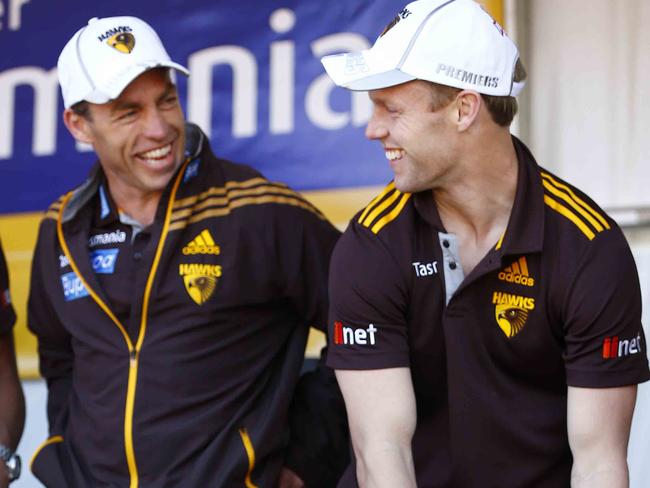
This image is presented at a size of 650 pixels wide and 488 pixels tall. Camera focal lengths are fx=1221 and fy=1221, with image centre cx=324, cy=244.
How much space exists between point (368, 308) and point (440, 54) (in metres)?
0.46

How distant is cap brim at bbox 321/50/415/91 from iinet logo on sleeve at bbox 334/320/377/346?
428 millimetres

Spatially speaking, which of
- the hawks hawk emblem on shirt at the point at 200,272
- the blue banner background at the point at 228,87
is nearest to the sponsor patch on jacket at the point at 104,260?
the hawks hawk emblem on shirt at the point at 200,272

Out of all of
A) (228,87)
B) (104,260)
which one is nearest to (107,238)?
(104,260)

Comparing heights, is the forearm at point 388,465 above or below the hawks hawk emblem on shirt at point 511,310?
below

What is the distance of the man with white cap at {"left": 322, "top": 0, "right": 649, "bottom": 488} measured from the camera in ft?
6.82

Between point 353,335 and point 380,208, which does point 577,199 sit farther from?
point 353,335

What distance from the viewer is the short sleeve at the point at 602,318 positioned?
205 centimetres

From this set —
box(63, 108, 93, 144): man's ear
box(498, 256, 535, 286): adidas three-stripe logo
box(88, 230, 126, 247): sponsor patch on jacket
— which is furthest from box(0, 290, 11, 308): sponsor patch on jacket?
box(498, 256, 535, 286): adidas three-stripe logo

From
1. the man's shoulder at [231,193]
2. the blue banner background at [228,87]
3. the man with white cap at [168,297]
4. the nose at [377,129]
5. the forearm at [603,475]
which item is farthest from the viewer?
the blue banner background at [228,87]

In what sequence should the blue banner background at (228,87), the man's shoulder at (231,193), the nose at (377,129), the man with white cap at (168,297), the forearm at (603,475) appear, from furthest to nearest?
the blue banner background at (228,87)
the man's shoulder at (231,193)
the man with white cap at (168,297)
the nose at (377,129)
the forearm at (603,475)

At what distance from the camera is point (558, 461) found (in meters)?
2.19

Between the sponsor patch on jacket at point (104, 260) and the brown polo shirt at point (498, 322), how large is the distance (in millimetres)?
634

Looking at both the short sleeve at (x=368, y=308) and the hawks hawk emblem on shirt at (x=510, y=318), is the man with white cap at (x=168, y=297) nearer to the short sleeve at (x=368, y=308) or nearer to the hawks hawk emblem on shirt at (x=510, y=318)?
the short sleeve at (x=368, y=308)

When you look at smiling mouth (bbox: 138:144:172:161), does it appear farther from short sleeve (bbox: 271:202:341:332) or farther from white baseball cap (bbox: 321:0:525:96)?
white baseball cap (bbox: 321:0:525:96)
